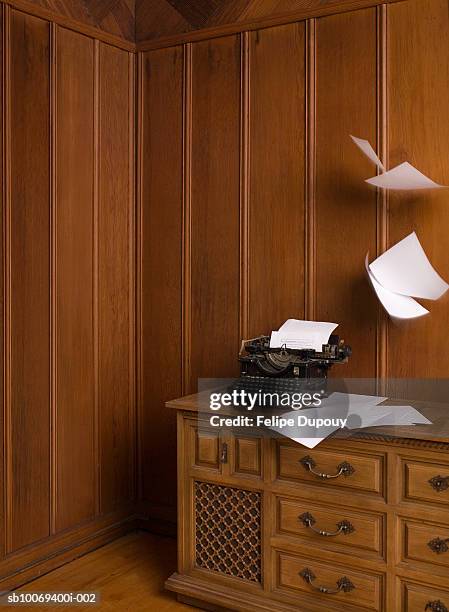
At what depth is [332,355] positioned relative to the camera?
2898mm

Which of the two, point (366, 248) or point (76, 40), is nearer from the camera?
point (366, 248)

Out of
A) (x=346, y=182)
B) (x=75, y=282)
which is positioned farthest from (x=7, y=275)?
(x=346, y=182)

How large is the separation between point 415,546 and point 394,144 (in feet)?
5.58

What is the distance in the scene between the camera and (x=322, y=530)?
2791 mm

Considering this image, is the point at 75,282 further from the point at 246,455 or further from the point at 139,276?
the point at 246,455

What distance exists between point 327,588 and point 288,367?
2.89 ft

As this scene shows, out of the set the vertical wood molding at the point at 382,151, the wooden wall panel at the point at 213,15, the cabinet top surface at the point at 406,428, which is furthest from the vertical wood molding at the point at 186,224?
the vertical wood molding at the point at 382,151

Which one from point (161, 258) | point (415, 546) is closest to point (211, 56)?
point (161, 258)

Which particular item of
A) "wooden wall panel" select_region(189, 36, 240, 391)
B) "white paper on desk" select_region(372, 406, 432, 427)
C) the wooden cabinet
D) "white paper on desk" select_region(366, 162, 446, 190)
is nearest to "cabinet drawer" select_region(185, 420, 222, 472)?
the wooden cabinet

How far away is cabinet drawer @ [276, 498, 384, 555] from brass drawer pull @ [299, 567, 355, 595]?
127mm

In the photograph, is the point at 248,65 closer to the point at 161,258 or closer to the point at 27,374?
the point at 161,258

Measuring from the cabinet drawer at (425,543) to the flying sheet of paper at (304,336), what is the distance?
30.4 inches

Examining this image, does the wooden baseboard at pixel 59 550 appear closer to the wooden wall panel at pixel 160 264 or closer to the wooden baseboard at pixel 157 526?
the wooden baseboard at pixel 157 526

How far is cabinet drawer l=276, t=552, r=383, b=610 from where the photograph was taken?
8.82ft
